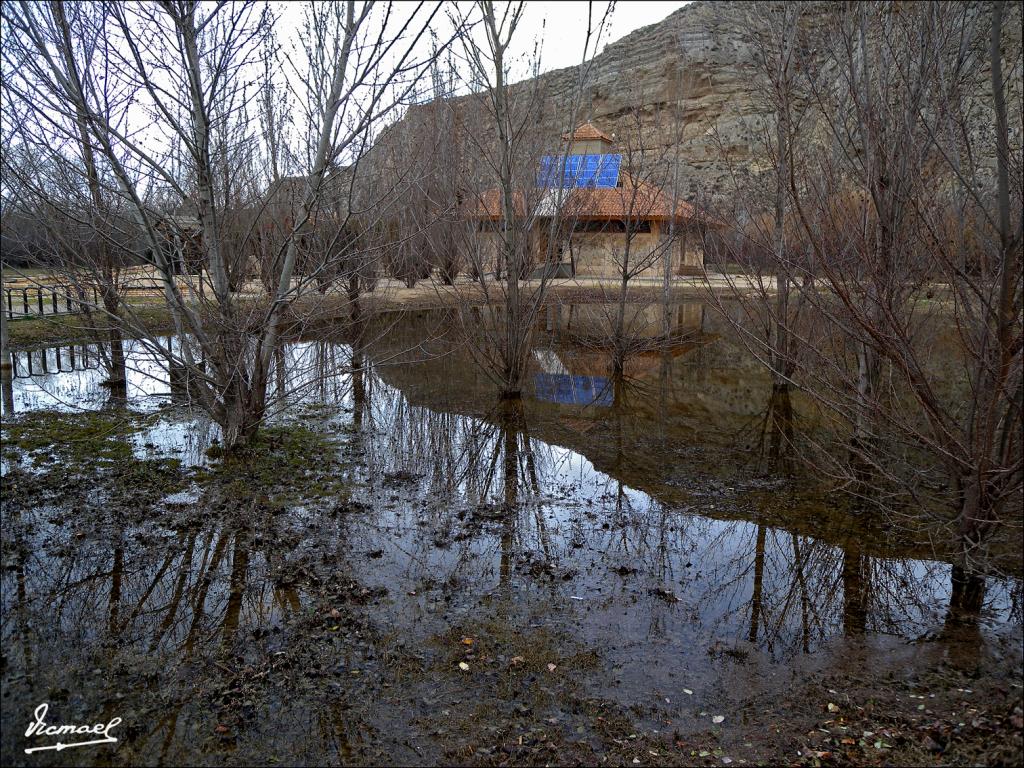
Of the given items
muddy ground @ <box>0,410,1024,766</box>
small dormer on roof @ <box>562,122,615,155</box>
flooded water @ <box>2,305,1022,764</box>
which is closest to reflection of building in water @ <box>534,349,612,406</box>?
flooded water @ <box>2,305,1022,764</box>

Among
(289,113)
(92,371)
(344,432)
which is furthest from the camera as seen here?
(289,113)

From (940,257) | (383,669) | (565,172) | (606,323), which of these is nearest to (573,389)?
(565,172)

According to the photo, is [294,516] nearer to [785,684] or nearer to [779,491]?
[785,684]

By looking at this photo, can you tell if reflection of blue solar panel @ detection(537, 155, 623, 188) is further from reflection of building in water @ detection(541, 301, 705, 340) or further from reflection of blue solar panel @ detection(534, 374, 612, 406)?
reflection of building in water @ detection(541, 301, 705, 340)

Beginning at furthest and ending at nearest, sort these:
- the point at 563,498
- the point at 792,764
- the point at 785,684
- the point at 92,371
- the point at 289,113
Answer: the point at 289,113 → the point at 92,371 → the point at 563,498 → the point at 785,684 → the point at 792,764

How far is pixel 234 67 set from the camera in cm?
667

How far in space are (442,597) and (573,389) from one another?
7.92m

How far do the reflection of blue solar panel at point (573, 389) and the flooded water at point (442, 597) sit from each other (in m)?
2.71

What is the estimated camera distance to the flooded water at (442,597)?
380 centimetres

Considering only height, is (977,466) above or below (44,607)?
above

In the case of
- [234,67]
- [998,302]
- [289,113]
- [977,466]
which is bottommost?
[977,466]

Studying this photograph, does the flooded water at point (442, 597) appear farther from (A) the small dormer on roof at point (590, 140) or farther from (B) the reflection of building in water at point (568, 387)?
(A) the small dormer on roof at point (590, 140)

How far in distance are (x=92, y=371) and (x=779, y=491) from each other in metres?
10.8

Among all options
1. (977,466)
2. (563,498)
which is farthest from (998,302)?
(563,498)
